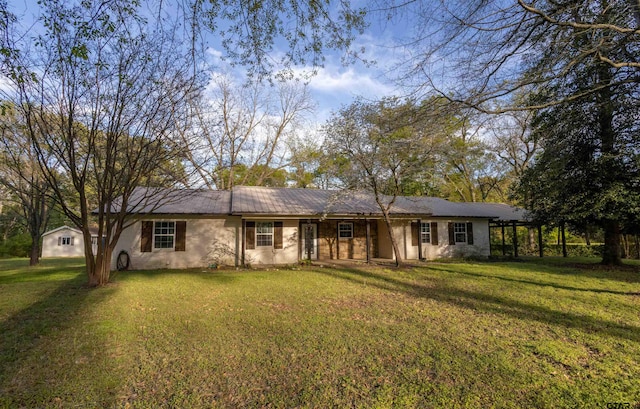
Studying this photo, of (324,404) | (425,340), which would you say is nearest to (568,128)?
(425,340)

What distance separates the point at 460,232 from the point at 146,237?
15.2 m

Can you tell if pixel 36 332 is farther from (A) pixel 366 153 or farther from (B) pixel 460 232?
(B) pixel 460 232

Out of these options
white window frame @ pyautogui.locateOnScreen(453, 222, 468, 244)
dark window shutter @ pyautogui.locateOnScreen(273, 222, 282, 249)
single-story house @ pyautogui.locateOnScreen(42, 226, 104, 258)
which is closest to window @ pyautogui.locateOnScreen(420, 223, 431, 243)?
white window frame @ pyautogui.locateOnScreen(453, 222, 468, 244)

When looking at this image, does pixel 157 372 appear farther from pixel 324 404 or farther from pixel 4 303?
pixel 4 303

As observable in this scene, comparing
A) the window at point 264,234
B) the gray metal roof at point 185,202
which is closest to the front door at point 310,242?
the window at point 264,234

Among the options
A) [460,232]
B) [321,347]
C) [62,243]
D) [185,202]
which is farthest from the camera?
[62,243]

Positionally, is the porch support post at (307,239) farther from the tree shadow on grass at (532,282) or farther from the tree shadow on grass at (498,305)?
the tree shadow on grass at (532,282)

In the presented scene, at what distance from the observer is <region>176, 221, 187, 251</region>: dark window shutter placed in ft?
42.4

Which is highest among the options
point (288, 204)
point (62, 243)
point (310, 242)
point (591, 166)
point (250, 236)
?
point (591, 166)

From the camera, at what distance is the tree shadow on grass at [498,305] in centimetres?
505

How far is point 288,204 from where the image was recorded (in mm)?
14508

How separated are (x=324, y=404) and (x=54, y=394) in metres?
2.68

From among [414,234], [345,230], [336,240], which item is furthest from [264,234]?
[414,234]

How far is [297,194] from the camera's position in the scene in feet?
54.9
